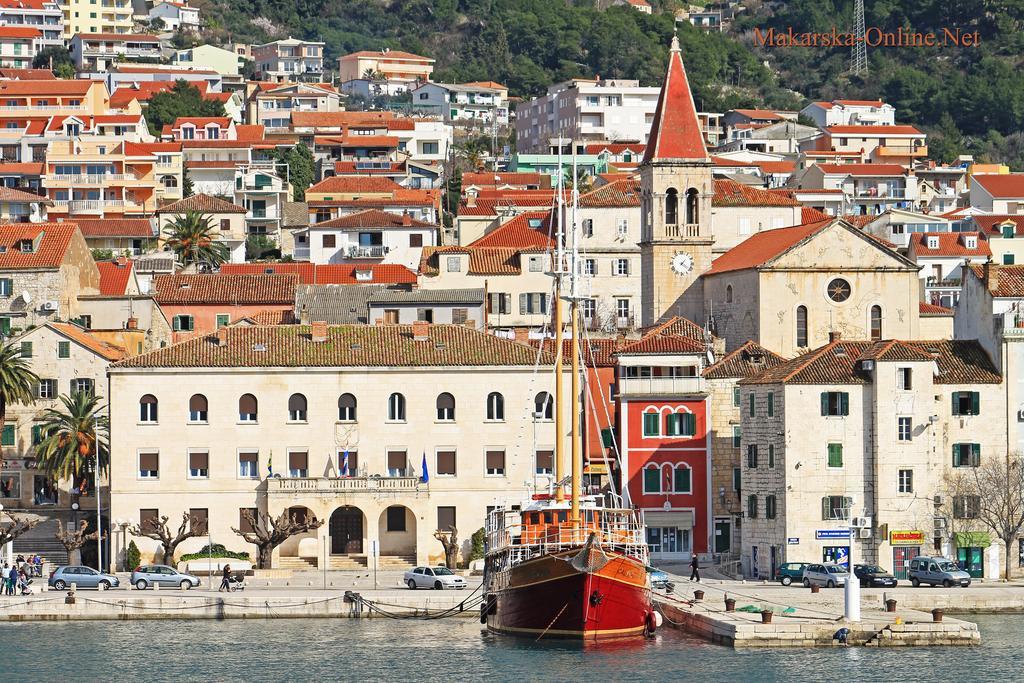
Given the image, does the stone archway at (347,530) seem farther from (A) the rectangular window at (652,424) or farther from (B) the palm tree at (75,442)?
(A) the rectangular window at (652,424)

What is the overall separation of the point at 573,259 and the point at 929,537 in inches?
711

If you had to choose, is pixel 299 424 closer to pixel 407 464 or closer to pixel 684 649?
pixel 407 464

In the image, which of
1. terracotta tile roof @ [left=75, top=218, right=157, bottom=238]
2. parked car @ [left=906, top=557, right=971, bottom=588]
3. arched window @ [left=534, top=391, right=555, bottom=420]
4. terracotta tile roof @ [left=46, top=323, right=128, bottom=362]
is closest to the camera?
parked car @ [left=906, top=557, right=971, bottom=588]

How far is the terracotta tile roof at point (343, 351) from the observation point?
8712 centimetres

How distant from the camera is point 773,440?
265 feet

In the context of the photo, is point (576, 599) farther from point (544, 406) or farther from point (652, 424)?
point (652, 424)

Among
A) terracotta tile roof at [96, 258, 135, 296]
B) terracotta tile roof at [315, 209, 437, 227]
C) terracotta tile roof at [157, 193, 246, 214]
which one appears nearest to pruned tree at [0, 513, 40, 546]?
terracotta tile roof at [96, 258, 135, 296]

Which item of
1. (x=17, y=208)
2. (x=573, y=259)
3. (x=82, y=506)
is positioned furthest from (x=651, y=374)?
(x=17, y=208)

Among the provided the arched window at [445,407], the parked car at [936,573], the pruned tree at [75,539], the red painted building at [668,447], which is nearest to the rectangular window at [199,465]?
the pruned tree at [75,539]

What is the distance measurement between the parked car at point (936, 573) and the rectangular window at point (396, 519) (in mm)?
19590

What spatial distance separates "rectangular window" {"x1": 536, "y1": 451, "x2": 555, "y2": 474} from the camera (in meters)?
86.6

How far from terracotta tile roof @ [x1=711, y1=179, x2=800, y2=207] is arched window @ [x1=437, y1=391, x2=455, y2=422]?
125 feet

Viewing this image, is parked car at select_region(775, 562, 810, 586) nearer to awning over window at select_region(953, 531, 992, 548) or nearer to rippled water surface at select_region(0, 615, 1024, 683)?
awning over window at select_region(953, 531, 992, 548)

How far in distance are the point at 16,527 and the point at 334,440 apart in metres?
12.1
